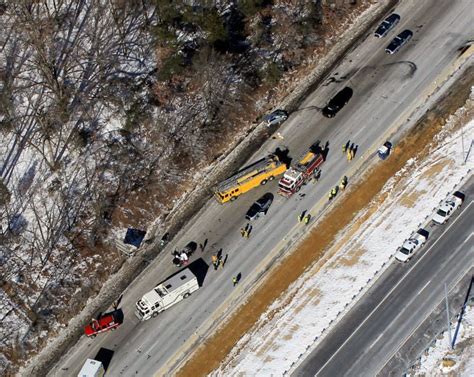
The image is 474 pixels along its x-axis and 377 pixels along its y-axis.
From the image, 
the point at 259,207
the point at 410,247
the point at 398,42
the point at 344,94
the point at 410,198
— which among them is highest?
the point at 398,42

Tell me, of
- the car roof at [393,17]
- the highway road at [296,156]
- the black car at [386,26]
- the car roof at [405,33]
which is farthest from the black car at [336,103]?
the car roof at [393,17]

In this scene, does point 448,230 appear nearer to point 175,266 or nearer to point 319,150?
point 319,150

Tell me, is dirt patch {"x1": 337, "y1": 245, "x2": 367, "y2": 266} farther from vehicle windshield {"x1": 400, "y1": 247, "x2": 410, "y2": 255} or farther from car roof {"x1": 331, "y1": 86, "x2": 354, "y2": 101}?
car roof {"x1": 331, "y1": 86, "x2": 354, "y2": 101}

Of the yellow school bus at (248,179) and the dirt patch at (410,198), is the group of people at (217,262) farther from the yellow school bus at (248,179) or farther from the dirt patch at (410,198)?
the dirt patch at (410,198)

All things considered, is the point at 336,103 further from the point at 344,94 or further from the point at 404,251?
the point at 404,251

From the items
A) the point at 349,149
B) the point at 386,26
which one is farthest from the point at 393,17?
the point at 349,149

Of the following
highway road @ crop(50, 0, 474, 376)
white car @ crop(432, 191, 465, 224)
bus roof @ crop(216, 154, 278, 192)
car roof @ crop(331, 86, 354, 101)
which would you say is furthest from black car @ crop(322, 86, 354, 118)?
white car @ crop(432, 191, 465, 224)

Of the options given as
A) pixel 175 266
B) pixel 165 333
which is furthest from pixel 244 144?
pixel 165 333
